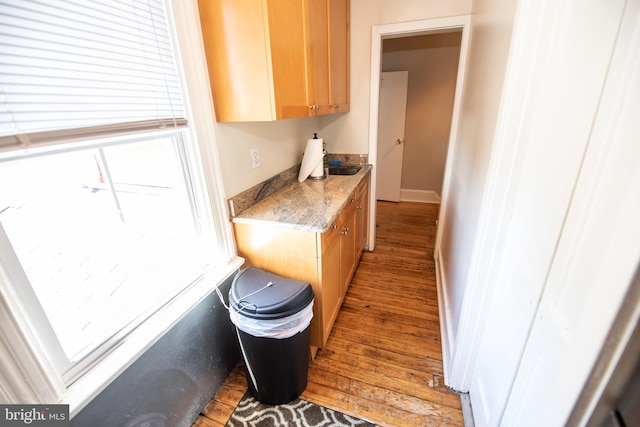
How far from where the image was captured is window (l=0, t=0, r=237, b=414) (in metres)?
0.72

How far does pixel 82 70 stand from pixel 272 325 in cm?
113

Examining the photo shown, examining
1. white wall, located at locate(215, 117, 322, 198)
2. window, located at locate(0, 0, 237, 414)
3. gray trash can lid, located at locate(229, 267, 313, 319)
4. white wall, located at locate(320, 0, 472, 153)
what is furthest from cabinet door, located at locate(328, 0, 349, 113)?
gray trash can lid, located at locate(229, 267, 313, 319)

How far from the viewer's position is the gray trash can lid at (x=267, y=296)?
3.88ft

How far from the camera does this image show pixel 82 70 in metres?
0.82

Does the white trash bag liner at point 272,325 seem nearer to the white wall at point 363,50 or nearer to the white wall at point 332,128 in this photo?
the white wall at point 332,128

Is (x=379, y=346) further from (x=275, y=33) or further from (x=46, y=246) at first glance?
(x=275, y=33)

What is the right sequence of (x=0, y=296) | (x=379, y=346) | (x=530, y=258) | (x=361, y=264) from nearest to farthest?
(x=0, y=296)
(x=530, y=258)
(x=379, y=346)
(x=361, y=264)

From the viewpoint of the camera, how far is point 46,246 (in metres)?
0.84

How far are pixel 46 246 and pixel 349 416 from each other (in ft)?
4.74

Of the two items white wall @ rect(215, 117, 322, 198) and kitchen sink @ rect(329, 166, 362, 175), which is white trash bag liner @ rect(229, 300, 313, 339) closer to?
white wall @ rect(215, 117, 322, 198)

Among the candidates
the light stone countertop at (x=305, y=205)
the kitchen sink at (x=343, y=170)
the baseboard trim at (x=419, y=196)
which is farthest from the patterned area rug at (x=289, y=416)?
the baseboard trim at (x=419, y=196)

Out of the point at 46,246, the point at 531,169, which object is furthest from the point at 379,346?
the point at 46,246

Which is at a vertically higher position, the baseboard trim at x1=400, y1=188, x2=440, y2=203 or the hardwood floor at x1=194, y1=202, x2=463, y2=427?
the baseboard trim at x1=400, y1=188, x2=440, y2=203
